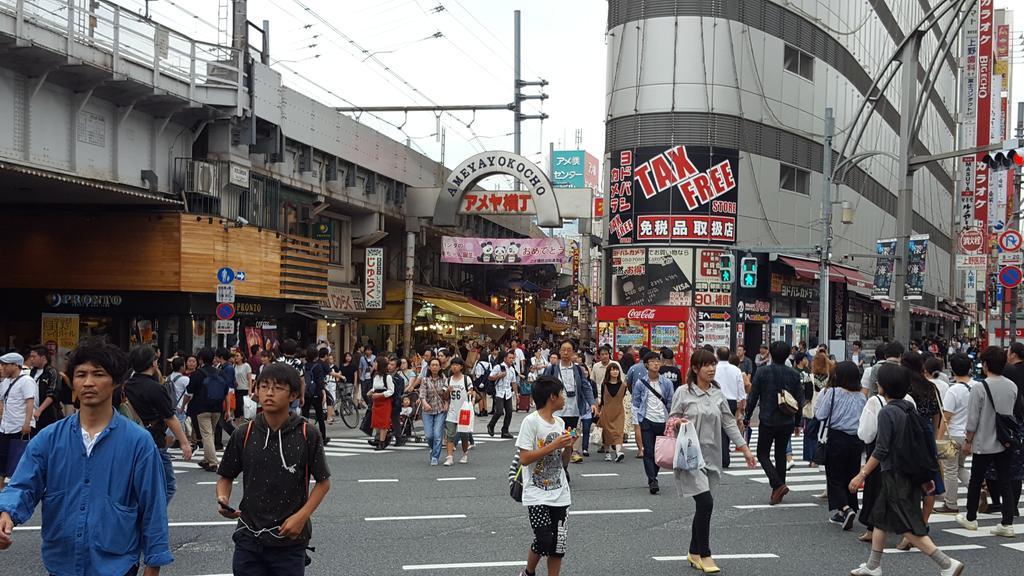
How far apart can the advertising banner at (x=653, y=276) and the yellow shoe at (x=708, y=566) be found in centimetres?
2840

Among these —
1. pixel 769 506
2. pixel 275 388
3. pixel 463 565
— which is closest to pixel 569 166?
pixel 769 506

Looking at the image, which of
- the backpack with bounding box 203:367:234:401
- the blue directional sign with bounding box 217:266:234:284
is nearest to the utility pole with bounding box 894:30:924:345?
the backpack with bounding box 203:367:234:401

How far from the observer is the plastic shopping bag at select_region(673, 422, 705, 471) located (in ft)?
26.1

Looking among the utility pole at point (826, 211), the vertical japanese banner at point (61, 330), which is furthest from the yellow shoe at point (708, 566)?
Result: the utility pole at point (826, 211)

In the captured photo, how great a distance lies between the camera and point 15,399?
10672 mm

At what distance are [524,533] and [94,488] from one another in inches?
225

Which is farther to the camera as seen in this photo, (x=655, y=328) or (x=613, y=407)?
(x=655, y=328)

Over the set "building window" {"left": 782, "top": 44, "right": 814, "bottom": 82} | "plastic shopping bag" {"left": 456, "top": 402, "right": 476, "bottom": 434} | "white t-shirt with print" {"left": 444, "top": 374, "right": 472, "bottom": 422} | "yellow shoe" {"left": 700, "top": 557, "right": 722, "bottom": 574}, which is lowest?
"yellow shoe" {"left": 700, "top": 557, "right": 722, "bottom": 574}

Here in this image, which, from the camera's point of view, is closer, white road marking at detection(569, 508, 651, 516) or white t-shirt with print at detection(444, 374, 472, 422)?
white road marking at detection(569, 508, 651, 516)

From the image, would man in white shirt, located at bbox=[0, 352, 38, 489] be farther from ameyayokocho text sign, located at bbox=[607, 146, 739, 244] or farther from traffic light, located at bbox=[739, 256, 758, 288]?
ameyayokocho text sign, located at bbox=[607, 146, 739, 244]

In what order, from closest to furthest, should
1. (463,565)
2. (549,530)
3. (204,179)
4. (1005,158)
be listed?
(549,530), (463,565), (1005,158), (204,179)

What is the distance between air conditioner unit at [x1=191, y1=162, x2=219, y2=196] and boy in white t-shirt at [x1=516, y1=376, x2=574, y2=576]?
17.5 metres

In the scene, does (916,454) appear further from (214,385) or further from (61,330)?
(61,330)

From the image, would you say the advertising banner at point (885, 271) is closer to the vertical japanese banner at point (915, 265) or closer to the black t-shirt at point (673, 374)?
the vertical japanese banner at point (915, 265)
